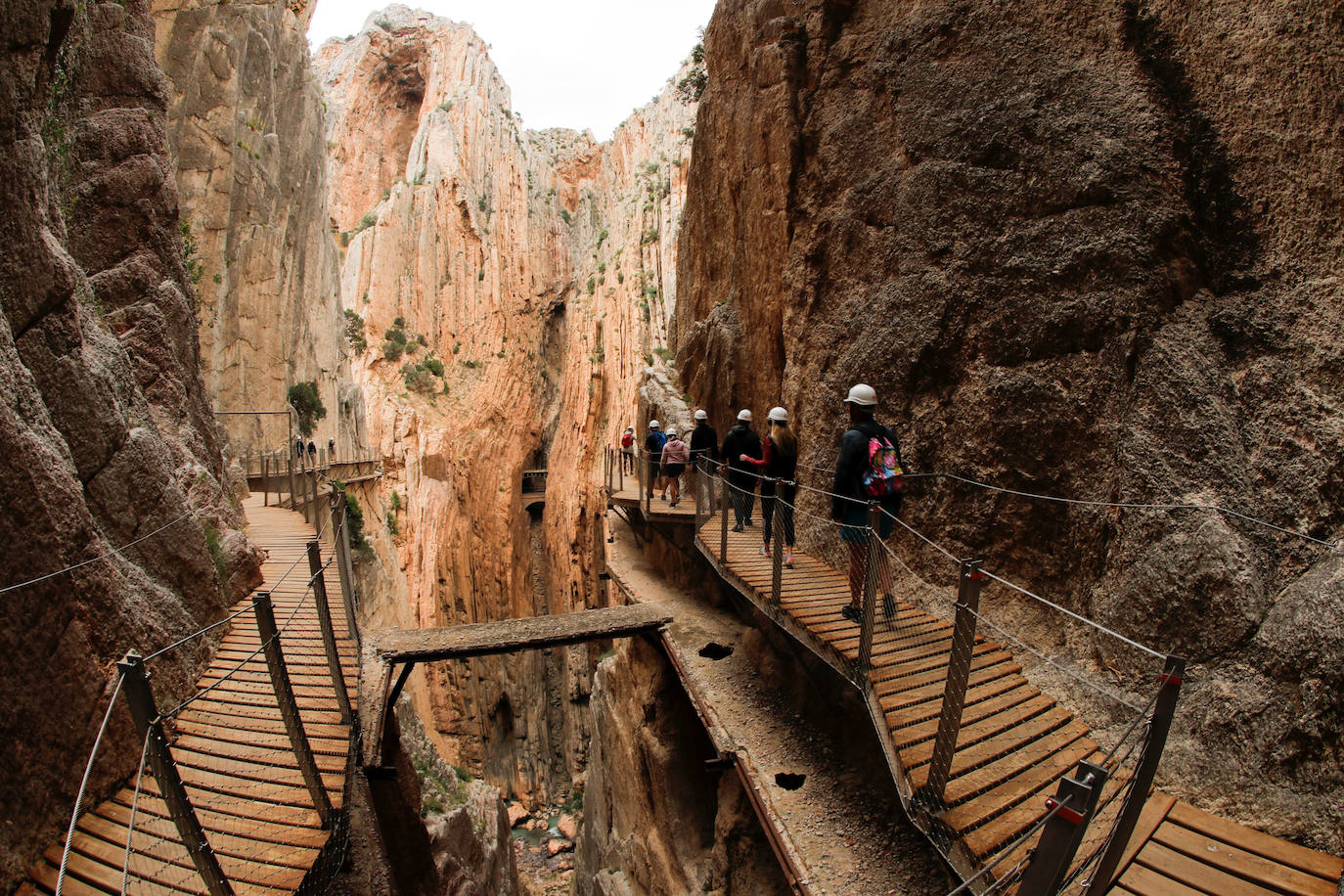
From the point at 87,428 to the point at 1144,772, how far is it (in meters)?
6.94

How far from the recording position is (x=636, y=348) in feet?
87.4

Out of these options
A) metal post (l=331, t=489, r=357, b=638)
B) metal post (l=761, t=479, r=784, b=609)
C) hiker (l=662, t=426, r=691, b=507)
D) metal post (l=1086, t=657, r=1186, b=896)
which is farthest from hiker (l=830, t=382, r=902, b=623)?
hiker (l=662, t=426, r=691, b=507)

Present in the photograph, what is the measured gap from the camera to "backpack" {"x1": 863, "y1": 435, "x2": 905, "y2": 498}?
533 cm

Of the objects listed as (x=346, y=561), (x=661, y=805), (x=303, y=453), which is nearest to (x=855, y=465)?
(x=346, y=561)

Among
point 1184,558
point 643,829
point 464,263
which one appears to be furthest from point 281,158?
point 1184,558

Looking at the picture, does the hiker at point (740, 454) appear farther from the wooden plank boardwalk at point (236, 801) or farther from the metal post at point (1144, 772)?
the metal post at point (1144, 772)

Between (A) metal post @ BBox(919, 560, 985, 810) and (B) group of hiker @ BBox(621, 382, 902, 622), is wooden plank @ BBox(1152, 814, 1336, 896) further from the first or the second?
(B) group of hiker @ BBox(621, 382, 902, 622)

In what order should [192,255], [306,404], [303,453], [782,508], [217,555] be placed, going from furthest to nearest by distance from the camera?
[306,404] < [303,453] < [192,255] < [217,555] < [782,508]

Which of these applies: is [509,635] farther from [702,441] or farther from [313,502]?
[313,502]

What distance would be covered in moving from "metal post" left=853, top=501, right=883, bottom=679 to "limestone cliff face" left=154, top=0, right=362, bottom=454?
15952mm

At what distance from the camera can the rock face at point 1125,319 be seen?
402cm

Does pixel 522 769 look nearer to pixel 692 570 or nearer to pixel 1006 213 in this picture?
pixel 692 570

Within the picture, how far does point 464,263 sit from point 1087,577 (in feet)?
118

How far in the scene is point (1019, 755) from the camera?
4.20m
